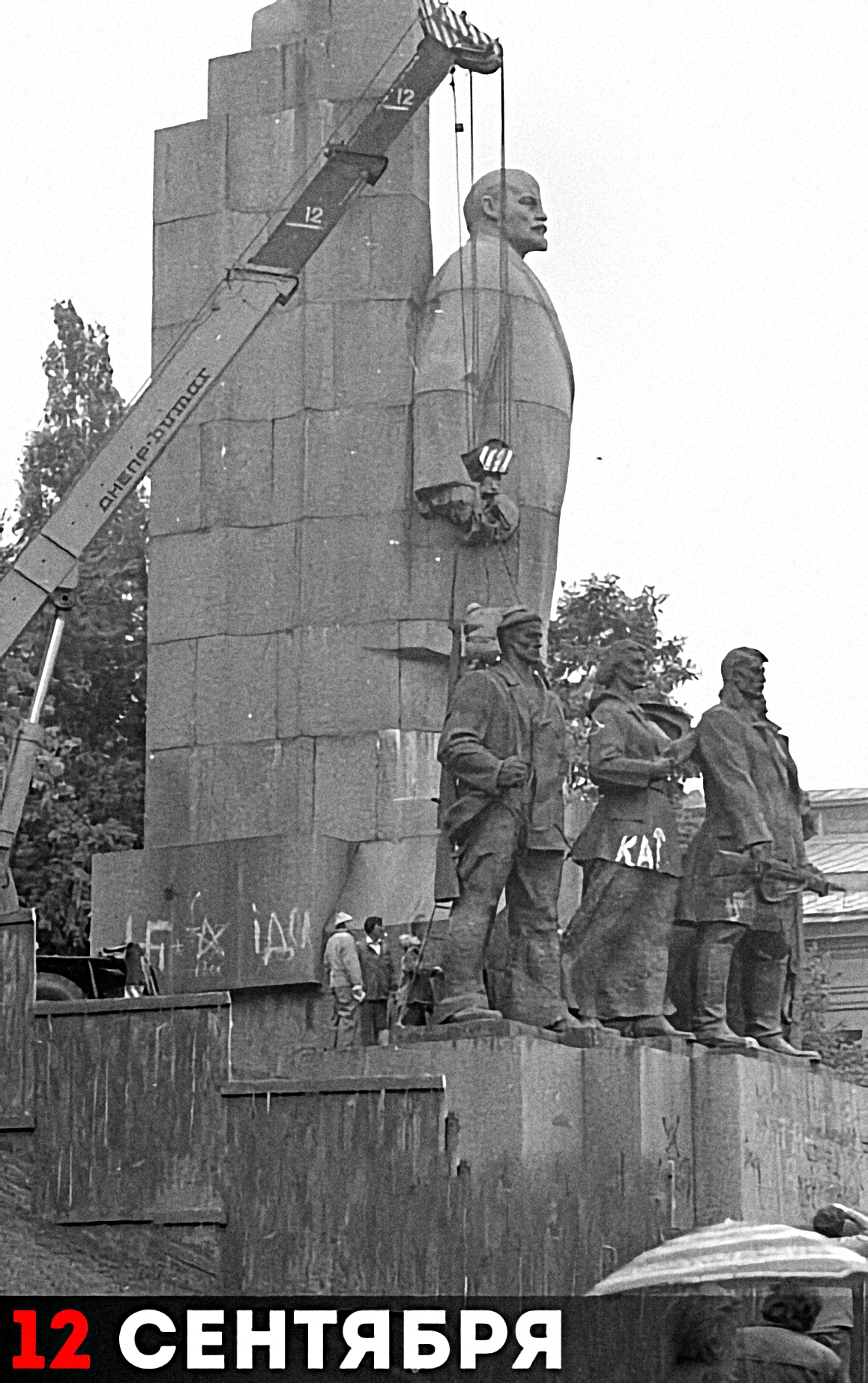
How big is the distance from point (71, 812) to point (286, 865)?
11005 mm

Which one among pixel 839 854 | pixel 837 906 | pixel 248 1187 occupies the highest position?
pixel 839 854

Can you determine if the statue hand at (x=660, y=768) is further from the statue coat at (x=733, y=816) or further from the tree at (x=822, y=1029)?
the tree at (x=822, y=1029)

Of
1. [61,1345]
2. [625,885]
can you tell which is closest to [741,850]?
[625,885]

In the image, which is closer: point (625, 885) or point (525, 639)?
point (525, 639)

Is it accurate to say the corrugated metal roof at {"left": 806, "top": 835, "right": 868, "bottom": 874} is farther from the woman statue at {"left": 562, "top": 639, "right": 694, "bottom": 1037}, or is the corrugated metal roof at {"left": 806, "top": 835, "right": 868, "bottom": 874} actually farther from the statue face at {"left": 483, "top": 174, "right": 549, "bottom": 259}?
the woman statue at {"left": 562, "top": 639, "right": 694, "bottom": 1037}

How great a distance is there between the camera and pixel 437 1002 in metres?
16.9

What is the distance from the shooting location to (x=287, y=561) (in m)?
21.1

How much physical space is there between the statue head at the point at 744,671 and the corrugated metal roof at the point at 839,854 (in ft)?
87.7

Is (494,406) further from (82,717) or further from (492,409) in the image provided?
(82,717)

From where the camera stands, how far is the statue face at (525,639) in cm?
1705

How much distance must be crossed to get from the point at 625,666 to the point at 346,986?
8.31 ft

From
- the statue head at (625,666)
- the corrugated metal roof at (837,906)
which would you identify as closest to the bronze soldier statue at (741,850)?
the statue head at (625,666)

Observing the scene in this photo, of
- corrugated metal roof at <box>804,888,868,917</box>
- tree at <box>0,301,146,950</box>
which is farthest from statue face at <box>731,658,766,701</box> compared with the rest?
corrugated metal roof at <box>804,888,868,917</box>

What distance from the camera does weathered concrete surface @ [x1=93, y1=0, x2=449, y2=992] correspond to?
66.4 ft
